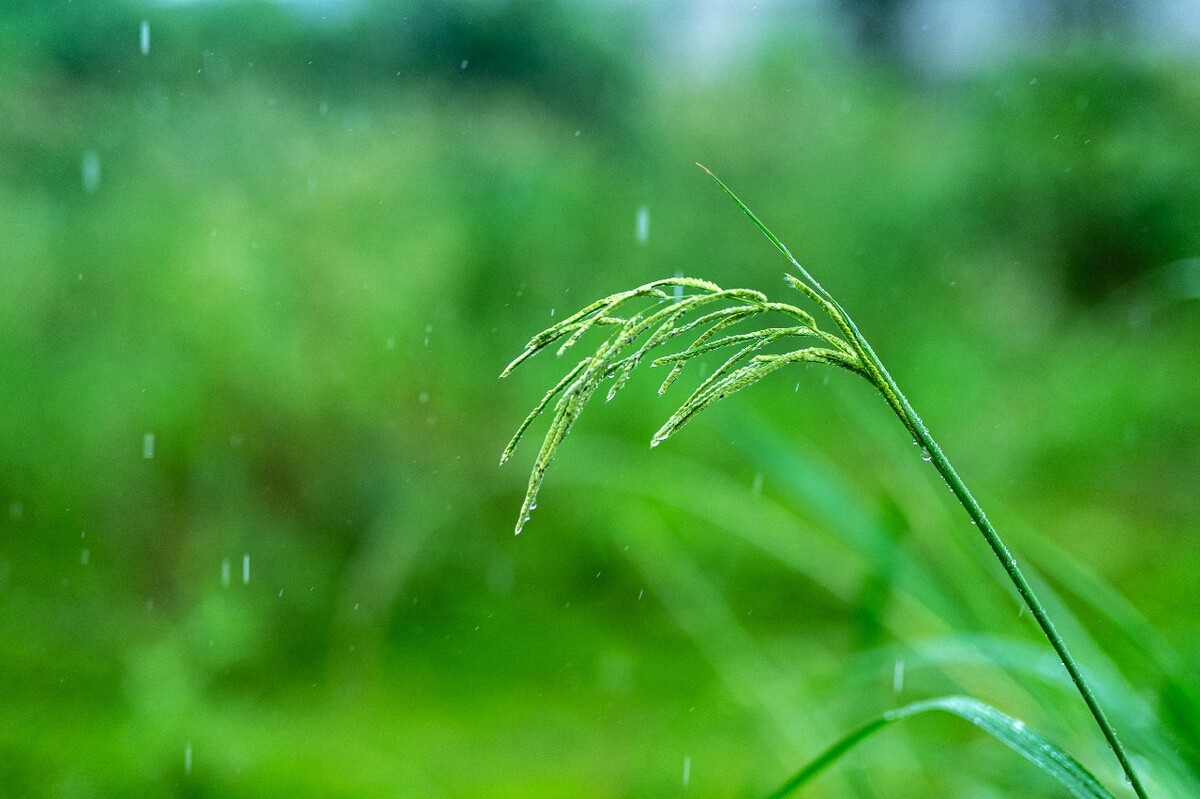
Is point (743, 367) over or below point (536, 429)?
over

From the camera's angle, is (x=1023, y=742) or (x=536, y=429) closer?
(x=1023, y=742)

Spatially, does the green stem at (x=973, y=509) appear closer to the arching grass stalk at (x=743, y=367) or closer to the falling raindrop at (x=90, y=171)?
the arching grass stalk at (x=743, y=367)

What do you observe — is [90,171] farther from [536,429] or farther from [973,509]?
[973,509]

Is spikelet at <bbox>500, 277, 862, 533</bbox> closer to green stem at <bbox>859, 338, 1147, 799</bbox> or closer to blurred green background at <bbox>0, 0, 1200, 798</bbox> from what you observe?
green stem at <bbox>859, 338, 1147, 799</bbox>

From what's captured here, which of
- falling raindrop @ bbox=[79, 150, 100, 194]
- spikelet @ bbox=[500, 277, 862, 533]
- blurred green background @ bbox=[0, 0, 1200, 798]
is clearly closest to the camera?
spikelet @ bbox=[500, 277, 862, 533]

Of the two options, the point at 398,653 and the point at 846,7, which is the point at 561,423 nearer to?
the point at 398,653

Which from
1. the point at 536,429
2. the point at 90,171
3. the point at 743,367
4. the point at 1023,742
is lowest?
the point at 536,429

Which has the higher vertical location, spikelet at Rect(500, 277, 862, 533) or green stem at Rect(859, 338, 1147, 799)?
spikelet at Rect(500, 277, 862, 533)

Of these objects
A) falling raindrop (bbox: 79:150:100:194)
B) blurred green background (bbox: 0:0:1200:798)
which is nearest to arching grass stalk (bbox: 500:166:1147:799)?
blurred green background (bbox: 0:0:1200:798)

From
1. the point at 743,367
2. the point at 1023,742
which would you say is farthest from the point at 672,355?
the point at 1023,742
